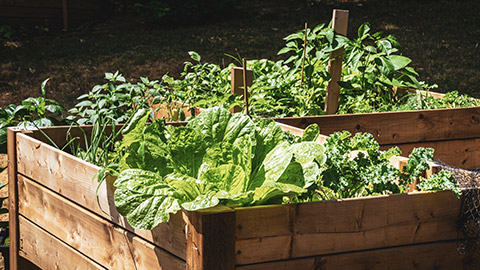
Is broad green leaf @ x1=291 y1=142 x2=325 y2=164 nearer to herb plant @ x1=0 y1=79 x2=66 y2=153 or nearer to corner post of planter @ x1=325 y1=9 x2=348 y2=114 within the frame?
herb plant @ x1=0 y1=79 x2=66 y2=153

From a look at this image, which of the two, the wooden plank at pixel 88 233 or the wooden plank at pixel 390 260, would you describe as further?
the wooden plank at pixel 88 233

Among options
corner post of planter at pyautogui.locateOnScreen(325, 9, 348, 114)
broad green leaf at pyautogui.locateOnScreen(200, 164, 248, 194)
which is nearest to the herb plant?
broad green leaf at pyautogui.locateOnScreen(200, 164, 248, 194)

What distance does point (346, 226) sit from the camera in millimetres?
1747

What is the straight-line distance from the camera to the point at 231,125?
1.96 metres

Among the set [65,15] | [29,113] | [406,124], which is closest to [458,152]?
[406,124]

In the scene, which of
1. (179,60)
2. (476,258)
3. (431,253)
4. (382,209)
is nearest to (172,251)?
(382,209)

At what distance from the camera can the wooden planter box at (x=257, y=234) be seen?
1.62 m

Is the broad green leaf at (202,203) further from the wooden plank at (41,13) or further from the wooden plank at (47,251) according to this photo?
the wooden plank at (41,13)

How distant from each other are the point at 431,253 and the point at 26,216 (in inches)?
70.7

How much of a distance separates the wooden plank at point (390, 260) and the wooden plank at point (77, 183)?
246mm

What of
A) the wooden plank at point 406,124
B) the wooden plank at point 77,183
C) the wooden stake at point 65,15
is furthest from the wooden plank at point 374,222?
the wooden stake at point 65,15

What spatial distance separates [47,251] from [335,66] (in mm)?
2062

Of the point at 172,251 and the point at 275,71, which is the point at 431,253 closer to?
the point at 172,251

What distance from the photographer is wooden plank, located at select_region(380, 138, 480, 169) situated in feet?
11.4
